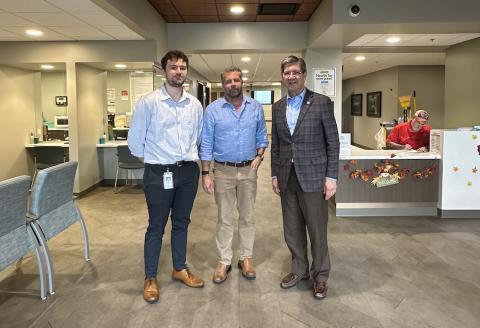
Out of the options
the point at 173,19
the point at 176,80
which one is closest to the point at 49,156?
the point at 173,19

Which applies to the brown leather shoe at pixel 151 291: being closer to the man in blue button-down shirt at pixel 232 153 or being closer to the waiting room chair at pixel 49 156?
the man in blue button-down shirt at pixel 232 153

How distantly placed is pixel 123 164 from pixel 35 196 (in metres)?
3.93

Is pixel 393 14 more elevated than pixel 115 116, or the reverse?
pixel 393 14

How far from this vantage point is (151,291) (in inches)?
111

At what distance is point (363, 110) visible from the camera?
13719 mm

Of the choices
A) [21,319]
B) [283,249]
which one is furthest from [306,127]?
[21,319]

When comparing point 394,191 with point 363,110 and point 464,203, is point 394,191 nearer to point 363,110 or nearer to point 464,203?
point 464,203

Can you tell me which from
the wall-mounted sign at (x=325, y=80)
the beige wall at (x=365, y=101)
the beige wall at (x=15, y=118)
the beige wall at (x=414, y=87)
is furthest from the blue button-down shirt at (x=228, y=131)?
the beige wall at (x=365, y=101)

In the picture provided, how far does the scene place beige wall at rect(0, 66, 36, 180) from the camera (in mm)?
6414

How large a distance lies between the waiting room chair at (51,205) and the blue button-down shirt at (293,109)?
170cm

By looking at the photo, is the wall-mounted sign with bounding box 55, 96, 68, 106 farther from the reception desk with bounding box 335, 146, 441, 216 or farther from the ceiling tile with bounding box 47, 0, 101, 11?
the reception desk with bounding box 335, 146, 441, 216

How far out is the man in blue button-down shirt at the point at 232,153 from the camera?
2922mm

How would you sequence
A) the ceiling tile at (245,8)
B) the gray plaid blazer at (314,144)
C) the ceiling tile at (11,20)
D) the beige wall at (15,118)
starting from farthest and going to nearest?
the beige wall at (15,118), the ceiling tile at (245,8), the ceiling tile at (11,20), the gray plaid blazer at (314,144)

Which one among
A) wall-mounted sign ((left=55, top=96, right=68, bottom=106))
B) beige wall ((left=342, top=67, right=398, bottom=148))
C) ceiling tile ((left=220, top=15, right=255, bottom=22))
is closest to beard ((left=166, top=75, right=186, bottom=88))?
ceiling tile ((left=220, top=15, right=255, bottom=22))
